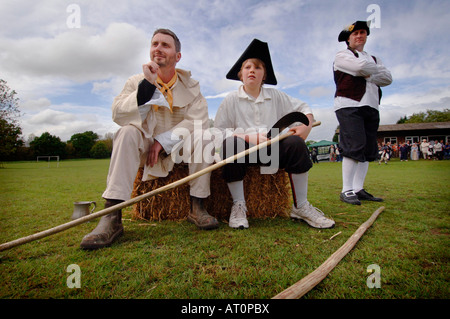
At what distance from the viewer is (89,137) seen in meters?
76.0

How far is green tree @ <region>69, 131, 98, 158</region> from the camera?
Result: 227ft

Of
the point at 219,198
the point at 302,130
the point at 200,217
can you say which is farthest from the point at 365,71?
the point at 200,217

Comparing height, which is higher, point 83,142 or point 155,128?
point 83,142

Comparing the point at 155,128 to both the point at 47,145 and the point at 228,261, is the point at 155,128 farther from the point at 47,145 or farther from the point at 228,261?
the point at 47,145

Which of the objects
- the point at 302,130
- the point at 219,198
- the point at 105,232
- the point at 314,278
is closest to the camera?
the point at 314,278

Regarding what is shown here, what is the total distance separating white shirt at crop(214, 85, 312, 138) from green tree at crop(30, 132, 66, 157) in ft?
233

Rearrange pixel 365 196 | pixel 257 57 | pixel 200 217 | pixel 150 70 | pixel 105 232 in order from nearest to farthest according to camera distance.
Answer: pixel 105 232 → pixel 150 70 → pixel 200 217 → pixel 257 57 → pixel 365 196

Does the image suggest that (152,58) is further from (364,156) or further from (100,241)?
(364,156)

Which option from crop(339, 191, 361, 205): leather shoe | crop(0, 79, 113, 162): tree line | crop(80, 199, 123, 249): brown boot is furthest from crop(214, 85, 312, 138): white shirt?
crop(0, 79, 113, 162): tree line

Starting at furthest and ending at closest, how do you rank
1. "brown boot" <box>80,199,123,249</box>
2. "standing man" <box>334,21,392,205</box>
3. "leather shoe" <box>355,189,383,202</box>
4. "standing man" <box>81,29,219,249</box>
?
"leather shoe" <box>355,189,383,202</box>
"standing man" <box>334,21,392,205</box>
"standing man" <box>81,29,219,249</box>
"brown boot" <box>80,199,123,249</box>

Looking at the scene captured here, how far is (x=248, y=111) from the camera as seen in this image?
256 centimetres

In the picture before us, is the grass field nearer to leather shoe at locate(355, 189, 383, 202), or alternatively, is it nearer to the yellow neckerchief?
leather shoe at locate(355, 189, 383, 202)

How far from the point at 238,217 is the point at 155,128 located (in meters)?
1.26
